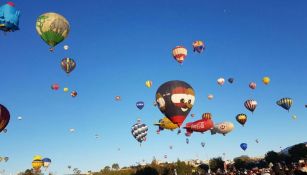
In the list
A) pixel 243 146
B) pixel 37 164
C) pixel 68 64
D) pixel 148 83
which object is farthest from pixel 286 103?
pixel 37 164

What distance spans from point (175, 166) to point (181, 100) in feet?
197

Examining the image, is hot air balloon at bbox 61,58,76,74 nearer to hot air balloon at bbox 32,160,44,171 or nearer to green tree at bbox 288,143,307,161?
hot air balloon at bbox 32,160,44,171

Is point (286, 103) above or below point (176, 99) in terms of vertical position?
above

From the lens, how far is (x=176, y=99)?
35.1 metres

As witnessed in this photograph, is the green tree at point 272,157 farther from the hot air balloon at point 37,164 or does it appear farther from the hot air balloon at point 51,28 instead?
the hot air balloon at point 51,28

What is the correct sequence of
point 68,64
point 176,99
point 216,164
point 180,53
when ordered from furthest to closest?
1. point 216,164
2. point 180,53
3. point 68,64
4. point 176,99

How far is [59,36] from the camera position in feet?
109

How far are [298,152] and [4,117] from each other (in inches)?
3095

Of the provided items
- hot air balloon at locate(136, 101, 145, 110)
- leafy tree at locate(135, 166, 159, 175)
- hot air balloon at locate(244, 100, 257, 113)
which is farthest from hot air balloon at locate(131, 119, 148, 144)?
leafy tree at locate(135, 166, 159, 175)

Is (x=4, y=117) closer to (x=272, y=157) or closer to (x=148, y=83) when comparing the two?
(x=148, y=83)

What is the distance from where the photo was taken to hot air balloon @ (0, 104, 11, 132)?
116ft

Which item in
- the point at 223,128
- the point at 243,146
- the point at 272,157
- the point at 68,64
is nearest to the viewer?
the point at 68,64

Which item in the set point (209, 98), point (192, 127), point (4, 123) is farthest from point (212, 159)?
point (4, 123)

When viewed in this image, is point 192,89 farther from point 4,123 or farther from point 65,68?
point 4,123
